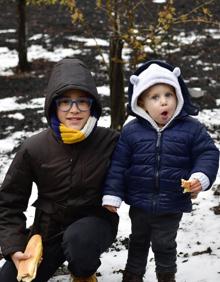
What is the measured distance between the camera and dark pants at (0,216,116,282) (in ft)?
10.5

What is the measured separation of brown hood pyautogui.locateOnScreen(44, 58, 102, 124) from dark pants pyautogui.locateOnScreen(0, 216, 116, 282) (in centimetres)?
77

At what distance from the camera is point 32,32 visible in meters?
19.5

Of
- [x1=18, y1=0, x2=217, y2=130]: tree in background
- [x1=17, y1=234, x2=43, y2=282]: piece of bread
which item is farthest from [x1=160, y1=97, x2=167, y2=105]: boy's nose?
[x1=18, y1=0, x2=217, y2=130]: tree in background

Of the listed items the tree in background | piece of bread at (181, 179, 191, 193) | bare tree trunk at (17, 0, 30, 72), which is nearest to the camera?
piece of bread at (181, 179, 191, 193)

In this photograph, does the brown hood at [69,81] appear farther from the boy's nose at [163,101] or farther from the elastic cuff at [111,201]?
the elastic cuff at [111,201]

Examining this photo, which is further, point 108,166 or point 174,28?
point 174,28

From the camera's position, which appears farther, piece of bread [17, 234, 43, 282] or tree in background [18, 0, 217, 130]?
tree in background [18, 0, 217, 130]

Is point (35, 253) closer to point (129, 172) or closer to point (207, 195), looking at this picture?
point (129, 172)

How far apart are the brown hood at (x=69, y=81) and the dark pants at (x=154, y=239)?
0.83m

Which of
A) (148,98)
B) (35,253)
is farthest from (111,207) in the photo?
(148,98)

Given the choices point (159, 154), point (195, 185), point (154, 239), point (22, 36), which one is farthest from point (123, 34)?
point (22, 36)

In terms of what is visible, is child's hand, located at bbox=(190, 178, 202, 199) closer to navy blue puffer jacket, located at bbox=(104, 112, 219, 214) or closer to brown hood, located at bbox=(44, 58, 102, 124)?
navy blue puffer jacket, located at bbox=(104, 112, 219, 214)

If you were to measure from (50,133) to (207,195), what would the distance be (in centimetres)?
304

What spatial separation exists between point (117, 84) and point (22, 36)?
25.6 ft
